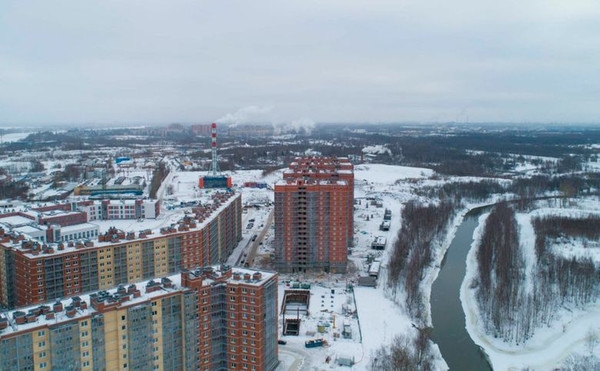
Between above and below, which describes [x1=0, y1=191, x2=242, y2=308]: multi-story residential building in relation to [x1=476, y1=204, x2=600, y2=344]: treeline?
above

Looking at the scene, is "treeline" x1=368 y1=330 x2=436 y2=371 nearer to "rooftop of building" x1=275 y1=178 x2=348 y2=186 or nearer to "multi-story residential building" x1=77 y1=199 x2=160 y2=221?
"rooftop of building" x1=275 y1=178 x2=348 y2=186

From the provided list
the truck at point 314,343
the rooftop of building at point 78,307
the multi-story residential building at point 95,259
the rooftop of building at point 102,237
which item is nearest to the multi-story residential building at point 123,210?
the rooftop of building at point 102,237

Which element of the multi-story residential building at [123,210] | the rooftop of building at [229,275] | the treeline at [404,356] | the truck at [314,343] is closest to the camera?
the rooftop of building at [229,275]

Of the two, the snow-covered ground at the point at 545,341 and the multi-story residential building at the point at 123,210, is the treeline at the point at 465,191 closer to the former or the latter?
the snow-covered ground at the point at 545,341

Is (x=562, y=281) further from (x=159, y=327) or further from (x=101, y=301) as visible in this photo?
(x=101, y=301)

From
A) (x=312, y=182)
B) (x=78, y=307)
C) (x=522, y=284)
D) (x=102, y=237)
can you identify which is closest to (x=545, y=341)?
(x=522, y=284)

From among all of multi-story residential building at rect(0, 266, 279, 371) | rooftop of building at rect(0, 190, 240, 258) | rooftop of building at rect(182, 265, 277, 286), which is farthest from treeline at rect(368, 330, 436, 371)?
rooftop of building at rect(0, 190, 240, 258)
